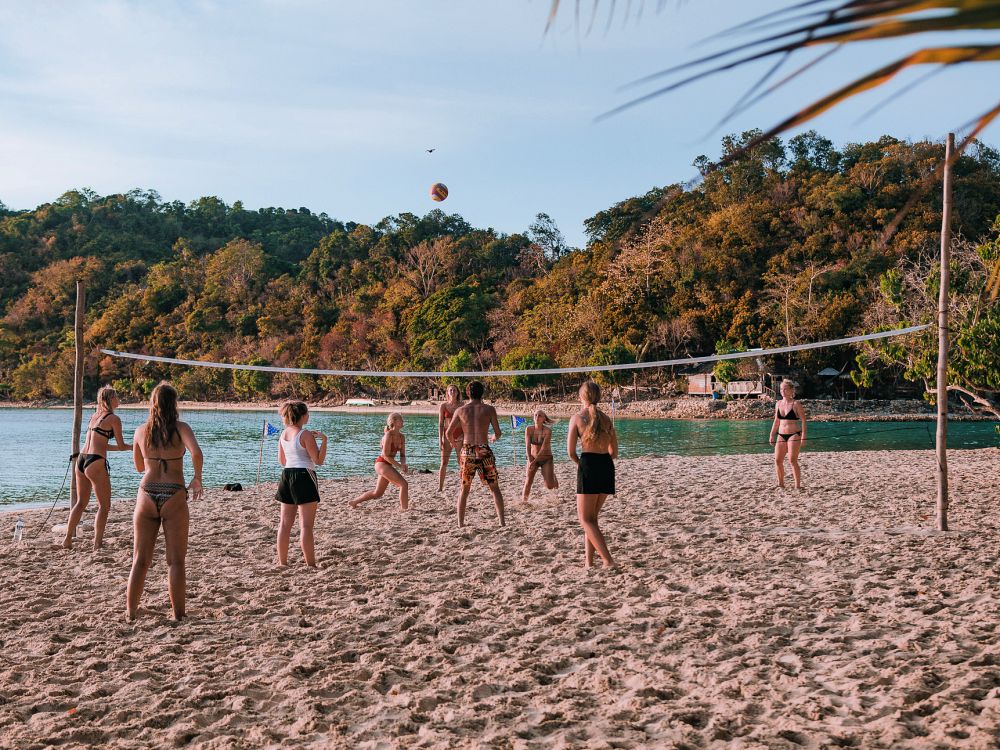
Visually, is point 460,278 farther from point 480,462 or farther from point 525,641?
point 525,641

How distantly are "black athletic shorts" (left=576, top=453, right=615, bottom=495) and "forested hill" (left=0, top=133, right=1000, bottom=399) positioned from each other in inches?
989

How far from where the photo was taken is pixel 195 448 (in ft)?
14.5

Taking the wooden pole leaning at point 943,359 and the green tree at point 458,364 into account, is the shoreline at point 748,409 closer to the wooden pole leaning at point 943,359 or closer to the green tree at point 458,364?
the green tree at point 458,364

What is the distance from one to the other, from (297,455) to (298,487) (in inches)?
8.4

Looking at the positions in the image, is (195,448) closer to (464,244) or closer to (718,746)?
(718,746)

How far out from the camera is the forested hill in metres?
46.9

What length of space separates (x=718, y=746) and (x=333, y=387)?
62.5 metres

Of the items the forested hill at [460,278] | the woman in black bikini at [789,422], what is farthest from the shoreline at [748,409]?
the woman in black bikini at [789,422]

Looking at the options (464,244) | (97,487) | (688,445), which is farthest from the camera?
(464,244)

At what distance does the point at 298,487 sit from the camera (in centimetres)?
538

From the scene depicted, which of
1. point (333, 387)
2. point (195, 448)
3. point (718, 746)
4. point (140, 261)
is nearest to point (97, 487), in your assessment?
point (195, 448)

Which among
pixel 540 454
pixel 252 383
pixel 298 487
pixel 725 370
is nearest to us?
pixel 298 487

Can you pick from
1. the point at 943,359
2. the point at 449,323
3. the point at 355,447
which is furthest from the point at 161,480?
the point at 449,323

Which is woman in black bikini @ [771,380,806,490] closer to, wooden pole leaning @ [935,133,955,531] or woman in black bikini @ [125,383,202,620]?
wooden pole leaning @ [935,133,955,531]
